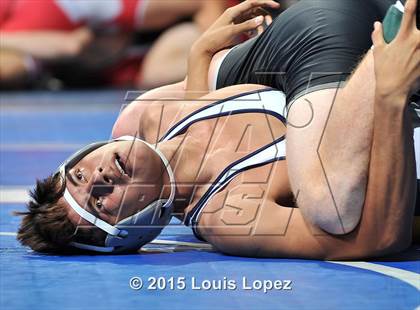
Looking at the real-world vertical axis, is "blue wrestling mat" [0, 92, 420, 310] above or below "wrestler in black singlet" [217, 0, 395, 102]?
below

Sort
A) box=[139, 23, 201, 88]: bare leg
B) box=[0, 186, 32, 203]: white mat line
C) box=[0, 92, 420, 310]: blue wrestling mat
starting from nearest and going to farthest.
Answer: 1. box=[0, 92, 420, 310]: blue wrestling mat
2. box=[0, 186, 32, 203]: white mat line
3. box=[139, 23, 201, 88]: bare leg

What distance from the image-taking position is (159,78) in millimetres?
8719

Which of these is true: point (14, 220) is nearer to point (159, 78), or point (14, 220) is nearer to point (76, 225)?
point (76, 225)

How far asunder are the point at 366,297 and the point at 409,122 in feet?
1.80

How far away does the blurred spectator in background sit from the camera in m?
8.70

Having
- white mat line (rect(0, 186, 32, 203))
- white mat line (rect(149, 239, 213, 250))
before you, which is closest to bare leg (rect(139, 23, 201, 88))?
white mat line (rect(0, 186, 32, 203))

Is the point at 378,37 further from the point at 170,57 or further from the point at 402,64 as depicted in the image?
the point at 170,57

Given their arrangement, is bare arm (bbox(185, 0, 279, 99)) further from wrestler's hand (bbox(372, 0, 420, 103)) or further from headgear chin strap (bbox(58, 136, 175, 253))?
wrestler's hand (bbox(372, 0, 420, 103))

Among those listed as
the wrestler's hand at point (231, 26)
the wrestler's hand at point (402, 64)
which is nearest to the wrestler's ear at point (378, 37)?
the wrestler's hand at point (402, 64)

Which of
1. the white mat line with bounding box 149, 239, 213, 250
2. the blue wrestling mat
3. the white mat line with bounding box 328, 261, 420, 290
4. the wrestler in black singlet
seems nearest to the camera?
the blue wrestling mat

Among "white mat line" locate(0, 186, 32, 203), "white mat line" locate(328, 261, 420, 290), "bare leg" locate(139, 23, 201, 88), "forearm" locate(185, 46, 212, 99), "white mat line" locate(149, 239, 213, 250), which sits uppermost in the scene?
"forearm" locate(185, 46, 212, 99)

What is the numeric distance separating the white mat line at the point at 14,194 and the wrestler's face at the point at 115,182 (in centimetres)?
89

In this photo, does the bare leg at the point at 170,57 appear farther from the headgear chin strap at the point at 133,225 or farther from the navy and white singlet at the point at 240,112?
the headgear chin strap at the point at 133,225

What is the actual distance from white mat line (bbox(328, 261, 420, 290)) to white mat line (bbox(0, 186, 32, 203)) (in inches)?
62.8
